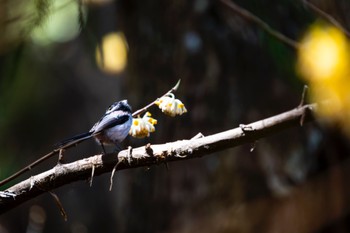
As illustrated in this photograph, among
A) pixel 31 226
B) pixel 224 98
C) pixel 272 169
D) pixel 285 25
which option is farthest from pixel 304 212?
pixel 31 226

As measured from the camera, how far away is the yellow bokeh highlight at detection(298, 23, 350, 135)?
2.28 m

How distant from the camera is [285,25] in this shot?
3.45 m

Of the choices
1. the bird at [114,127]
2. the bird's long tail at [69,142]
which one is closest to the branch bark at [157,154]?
the bird's long tail at [69,142]

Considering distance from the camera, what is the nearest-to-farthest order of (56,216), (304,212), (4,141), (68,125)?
(304,212) → (4,141) → (56,216) → (68,125)

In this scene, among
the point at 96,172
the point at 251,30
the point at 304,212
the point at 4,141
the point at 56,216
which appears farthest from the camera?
the point at 56,216

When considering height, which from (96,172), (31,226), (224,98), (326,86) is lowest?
(96,172)

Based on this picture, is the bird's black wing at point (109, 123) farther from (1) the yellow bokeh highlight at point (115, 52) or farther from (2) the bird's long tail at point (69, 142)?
(1) the yellow bokeh highlight at point (115, 52)

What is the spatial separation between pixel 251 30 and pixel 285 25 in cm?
28

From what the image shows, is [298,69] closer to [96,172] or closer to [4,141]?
[96,172]

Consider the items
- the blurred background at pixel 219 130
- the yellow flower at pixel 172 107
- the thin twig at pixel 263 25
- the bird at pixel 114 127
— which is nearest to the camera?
the yellow flower at pixel 172 107

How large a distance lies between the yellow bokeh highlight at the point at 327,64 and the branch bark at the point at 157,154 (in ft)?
2.17

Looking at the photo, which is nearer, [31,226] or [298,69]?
[298,69]

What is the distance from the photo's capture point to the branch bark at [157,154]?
5.08ft

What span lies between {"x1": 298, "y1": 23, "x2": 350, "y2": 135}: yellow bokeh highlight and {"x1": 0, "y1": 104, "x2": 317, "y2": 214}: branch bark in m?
0.66
